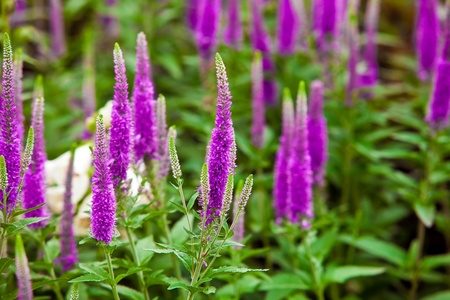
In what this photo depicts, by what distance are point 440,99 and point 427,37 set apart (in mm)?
771

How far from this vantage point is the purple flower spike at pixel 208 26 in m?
3.44

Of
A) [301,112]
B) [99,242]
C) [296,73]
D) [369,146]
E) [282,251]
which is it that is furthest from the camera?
[296,73]

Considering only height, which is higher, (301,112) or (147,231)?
(301,112)

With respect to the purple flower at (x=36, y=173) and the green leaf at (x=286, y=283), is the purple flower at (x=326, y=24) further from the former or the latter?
the purple flower at (x=36, y=173)

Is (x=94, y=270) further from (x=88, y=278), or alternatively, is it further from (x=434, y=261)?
(x=434, y=261)

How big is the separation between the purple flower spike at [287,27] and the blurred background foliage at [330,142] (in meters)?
0.16

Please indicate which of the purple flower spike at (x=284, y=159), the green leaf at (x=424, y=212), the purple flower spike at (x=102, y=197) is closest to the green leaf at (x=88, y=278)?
the purple flower spike at (x=102, y=197)

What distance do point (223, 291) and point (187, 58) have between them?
2.21m

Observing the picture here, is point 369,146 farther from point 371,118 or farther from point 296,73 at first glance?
point 296,73

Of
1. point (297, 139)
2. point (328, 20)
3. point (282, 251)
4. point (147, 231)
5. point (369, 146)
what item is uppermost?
point (328, 20)

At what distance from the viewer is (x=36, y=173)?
1.81 m

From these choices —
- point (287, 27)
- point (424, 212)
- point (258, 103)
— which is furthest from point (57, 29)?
point (424, 212)

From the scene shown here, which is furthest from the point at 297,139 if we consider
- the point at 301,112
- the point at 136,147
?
the point at 136,147

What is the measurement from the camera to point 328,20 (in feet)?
11.6
